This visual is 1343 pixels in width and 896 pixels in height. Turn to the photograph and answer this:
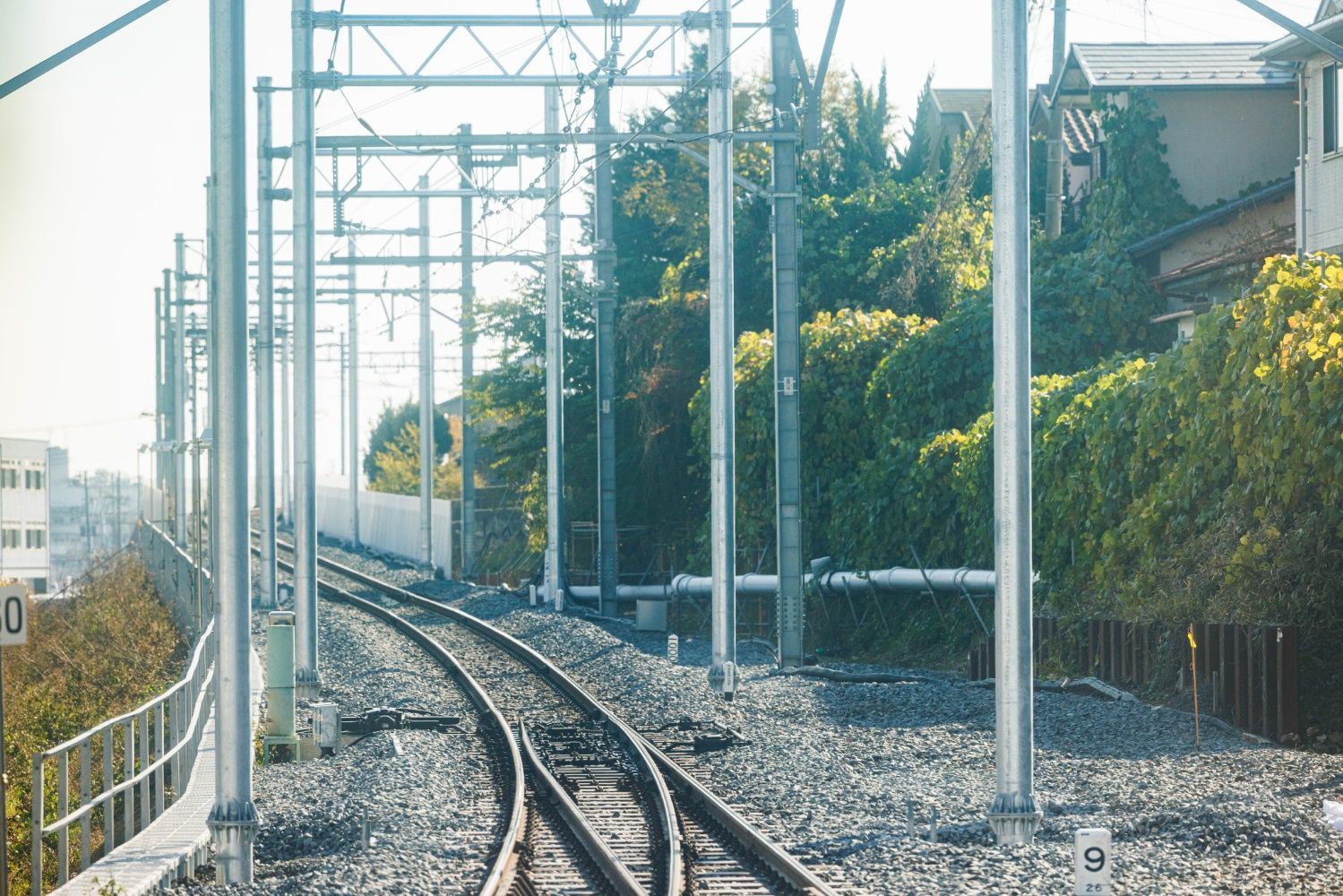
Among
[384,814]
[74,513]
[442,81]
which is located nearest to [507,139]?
[442,81]

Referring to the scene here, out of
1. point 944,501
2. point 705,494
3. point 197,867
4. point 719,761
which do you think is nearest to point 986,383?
Answer: point 944,501

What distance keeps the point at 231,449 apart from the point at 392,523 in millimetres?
51614

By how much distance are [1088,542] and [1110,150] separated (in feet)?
48.3

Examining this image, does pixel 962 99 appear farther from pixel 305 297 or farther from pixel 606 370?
pixel 305 297

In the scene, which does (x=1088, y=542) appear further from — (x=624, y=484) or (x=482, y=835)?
(x=624, y=484)

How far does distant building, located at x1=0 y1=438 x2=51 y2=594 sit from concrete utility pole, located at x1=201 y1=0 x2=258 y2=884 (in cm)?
7576

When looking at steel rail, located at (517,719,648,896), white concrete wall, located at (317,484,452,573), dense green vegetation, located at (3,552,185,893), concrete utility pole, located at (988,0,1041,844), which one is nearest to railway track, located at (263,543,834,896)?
steel rail, located at (517,719,648,896)

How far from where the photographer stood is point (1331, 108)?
2395 cm

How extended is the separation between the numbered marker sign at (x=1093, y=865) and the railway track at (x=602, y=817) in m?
1.90

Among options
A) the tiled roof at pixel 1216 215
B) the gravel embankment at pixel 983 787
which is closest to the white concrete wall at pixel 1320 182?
the tiled roof at pixel 1216 215

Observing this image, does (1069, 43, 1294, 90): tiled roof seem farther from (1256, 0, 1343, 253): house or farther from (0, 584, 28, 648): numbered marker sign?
(0, 584, 28, 648): numbered marker sign

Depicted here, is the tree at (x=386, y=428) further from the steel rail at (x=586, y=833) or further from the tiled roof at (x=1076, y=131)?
the steel rail at (x=586, y=833)

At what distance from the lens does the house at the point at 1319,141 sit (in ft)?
77.7

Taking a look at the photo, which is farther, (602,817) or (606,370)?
(606,370)
